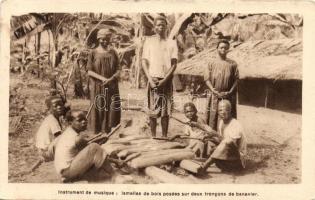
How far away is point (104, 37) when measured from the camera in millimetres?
2150

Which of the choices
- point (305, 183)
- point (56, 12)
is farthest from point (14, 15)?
point (305, 183)

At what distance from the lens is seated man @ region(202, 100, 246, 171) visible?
2.12 m

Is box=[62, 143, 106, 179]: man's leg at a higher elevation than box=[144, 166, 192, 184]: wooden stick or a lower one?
higher

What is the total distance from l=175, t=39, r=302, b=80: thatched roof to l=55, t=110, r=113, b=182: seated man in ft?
1.85

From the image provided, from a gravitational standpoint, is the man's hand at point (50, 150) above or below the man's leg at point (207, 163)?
above

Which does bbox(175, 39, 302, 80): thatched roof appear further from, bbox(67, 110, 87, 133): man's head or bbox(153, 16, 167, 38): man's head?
bbox(67, 110, 87, 133): man's head

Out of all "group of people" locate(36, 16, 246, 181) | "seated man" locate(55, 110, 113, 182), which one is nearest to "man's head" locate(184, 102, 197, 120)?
"group of people" locate(36, 16, 246, 181)

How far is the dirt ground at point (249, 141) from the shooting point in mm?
2113

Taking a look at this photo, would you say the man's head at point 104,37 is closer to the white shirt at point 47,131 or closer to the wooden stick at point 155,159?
the white shirt at point 47,131

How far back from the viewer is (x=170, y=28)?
2.15 meters

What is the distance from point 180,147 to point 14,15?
1.05 m

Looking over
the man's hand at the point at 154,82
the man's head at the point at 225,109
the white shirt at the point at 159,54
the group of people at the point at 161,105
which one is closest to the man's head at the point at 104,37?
the group of people at the point at 161,105

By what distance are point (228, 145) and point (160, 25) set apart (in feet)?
2.24

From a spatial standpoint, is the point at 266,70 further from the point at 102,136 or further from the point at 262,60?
the point at 102,136
